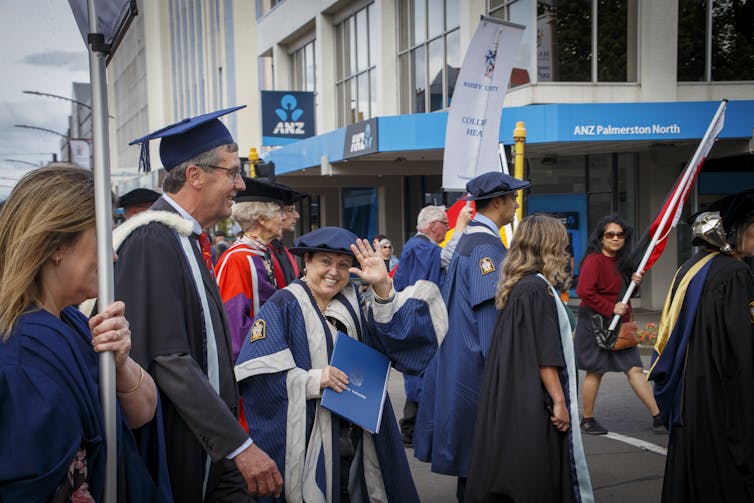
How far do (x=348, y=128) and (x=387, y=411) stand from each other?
1541 cm

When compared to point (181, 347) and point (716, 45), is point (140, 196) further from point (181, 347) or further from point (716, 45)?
point (716, 45)

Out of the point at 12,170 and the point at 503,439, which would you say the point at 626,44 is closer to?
the point at 503,439

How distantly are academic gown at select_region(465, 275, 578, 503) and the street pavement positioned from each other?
162cm

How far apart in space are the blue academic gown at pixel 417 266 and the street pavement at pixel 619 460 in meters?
0.59

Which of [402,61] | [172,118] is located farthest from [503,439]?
[172,118]

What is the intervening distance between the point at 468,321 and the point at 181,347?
102 inches

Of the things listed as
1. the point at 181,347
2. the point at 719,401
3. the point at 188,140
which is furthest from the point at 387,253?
the point at 181,347

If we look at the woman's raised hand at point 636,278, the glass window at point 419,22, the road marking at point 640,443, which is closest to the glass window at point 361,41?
the glass window at point 419,22

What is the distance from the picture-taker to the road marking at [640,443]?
674cm

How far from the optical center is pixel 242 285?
15.5 feet

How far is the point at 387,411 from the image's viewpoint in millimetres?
3531

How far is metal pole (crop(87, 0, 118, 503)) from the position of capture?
1945 millimetres

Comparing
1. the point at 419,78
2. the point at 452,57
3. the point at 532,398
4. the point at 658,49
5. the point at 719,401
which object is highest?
the point at 452,57

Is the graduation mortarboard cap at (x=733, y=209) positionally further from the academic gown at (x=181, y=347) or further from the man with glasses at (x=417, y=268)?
the academic gown at (x=181, y=347)
